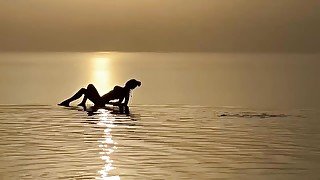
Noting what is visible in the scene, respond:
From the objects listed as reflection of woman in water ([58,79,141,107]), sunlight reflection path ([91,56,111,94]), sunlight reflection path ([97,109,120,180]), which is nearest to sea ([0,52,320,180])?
sunlight reflection path ([97,109,120,180])

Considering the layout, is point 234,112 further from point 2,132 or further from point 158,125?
point 2,132

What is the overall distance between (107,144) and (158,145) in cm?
101

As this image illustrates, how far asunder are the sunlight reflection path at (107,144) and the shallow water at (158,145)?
15 mm

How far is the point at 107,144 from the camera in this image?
13914mm

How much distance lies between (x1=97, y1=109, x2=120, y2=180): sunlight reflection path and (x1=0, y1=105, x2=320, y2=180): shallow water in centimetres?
2

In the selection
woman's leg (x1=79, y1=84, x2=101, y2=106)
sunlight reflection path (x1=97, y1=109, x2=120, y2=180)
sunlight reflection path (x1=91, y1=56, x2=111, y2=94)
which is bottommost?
sunlight reflection path (x1=97, y1=109, x2=120, y2=180)

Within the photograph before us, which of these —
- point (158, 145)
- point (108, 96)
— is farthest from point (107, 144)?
point (108, 96)

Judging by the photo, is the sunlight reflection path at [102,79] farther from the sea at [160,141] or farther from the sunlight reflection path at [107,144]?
the sunlight reflection path at [107,144]

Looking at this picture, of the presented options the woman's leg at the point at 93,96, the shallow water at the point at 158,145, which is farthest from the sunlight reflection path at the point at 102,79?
the shallow water at the point at 158,145

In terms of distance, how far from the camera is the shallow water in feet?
36.4

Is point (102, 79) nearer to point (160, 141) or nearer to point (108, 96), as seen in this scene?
point (108, 96)

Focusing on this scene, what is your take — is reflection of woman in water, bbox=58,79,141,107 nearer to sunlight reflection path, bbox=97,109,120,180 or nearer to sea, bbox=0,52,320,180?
sea, bbox=0,52,320,180

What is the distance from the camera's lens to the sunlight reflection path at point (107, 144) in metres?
10.9

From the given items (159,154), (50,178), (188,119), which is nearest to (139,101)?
(188,119)
